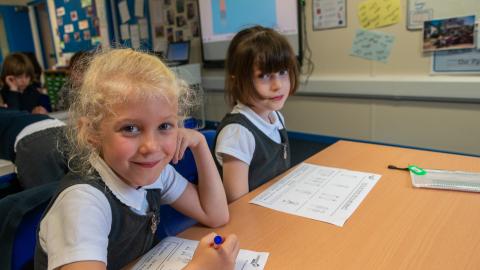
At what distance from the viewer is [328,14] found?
269 cm

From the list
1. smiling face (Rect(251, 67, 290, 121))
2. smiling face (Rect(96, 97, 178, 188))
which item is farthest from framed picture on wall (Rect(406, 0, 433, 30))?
smiling face (Rect(96, 97, 178, 188))

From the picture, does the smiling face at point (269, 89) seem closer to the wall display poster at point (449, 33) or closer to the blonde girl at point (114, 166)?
the blonde girl at point (114, 166)

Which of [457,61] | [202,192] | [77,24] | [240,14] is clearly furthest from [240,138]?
[77,24]

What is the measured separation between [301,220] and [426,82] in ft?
6.31

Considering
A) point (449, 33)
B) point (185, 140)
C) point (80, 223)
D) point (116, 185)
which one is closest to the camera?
point (80, 223)

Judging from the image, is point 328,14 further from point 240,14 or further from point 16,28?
point 16,28

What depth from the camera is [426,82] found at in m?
2.30

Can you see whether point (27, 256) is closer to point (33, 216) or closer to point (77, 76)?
point (33, 216)

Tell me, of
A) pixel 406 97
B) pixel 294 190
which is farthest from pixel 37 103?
pixel 406 97

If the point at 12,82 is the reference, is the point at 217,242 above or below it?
below

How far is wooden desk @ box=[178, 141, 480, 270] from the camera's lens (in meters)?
0.63

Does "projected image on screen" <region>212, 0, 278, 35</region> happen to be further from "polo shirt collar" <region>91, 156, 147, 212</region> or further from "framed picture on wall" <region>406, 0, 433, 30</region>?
"polo shirt collar" <region>91, 156, 147, 212</region>

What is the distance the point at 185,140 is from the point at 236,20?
2556mm

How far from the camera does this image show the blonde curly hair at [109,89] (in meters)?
0.66
